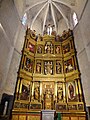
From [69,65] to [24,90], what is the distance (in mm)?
4368

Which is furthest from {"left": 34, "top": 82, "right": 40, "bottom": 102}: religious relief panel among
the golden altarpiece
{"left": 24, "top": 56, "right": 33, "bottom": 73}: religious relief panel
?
{"left": 24, "top": 56, "right": 33, "bottom": 73}: religious relief panel

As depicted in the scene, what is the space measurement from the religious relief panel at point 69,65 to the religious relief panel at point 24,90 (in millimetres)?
3515

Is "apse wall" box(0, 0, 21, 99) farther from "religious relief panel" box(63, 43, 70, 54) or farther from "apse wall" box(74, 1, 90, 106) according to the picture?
"apse wall" box(74, 1, 90, 106)

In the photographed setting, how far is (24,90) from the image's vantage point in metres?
11.0

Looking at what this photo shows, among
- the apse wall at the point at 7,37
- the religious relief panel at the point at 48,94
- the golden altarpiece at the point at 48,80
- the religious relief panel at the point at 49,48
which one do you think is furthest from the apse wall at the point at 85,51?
the apse wall at the point at 7,37

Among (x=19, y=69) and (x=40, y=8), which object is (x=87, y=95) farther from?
(x=40, y=8)

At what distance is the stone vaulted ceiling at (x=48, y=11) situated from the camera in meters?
13.4

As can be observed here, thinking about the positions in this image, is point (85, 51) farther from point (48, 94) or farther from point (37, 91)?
point (37, 91)

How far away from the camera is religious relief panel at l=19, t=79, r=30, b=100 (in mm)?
10719

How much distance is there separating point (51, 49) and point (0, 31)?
19.5ft

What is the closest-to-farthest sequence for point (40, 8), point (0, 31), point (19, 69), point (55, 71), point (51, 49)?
1. point (0, 31)
2. point (19, 69)
3. point (55, 71)
4. point (51, 49)
5. point (40, 8)

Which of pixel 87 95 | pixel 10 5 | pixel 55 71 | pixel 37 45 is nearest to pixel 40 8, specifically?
pixel 37 45

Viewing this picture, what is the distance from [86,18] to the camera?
10.4m

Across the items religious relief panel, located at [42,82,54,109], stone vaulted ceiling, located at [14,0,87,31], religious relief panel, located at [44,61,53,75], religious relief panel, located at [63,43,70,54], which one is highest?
stone vaulted ceiling, located at [14,0,87,31]
